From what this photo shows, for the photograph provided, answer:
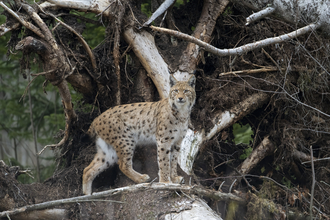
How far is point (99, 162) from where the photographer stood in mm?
5504

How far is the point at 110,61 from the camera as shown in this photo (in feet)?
19.7

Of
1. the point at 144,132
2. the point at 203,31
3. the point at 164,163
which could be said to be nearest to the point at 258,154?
the point at 164,163

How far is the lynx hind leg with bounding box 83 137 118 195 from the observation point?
5.36 metres

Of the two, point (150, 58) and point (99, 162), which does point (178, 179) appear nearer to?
point (99, 162)

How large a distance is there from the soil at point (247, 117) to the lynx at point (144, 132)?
0.29 metres

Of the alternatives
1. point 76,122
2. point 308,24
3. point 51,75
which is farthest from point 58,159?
point 308,24

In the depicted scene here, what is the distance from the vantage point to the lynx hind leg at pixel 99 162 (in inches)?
211

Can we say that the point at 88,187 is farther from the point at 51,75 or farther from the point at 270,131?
the point at 270,131

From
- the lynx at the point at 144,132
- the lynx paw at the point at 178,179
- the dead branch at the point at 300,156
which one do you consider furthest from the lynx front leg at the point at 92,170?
the dead branch at the point at 300,156

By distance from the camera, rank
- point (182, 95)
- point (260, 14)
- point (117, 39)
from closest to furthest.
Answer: point (260, 14), point (182, 95), point (117, 39)

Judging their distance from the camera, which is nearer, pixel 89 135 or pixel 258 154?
pixel 89 135

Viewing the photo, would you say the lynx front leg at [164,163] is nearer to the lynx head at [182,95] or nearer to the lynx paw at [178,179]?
the lynx paw at [178,179]

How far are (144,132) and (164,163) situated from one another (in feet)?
2.17

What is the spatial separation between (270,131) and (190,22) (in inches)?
106
